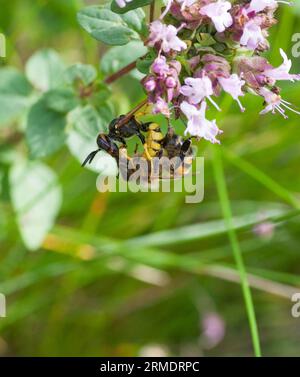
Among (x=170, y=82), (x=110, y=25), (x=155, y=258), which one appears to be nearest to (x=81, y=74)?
(x=110, y=25)

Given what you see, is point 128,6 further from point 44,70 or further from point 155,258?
point 155,258

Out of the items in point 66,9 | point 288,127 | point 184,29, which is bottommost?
point 184,29

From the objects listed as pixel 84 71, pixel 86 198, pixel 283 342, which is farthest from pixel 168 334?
pixel 84 71

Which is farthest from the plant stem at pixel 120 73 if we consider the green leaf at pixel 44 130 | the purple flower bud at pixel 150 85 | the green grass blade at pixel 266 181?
the green grass blade at pixel 266 181

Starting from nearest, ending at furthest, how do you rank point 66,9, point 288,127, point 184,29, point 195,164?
point 184,29 → point 195,164 → point 288,127 → point 66,9

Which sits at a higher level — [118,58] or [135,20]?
[118,58]

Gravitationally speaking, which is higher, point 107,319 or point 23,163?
point 23,163

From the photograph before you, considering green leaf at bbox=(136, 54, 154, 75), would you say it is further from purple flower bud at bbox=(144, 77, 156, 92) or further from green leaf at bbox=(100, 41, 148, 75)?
green leaf at bbox=(100, 41, 148, 75)

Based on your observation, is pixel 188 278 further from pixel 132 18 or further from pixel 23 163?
pixel 132 18

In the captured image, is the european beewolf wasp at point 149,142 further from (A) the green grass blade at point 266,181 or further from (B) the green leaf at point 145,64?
(A) the green grass blade at point 266,181
